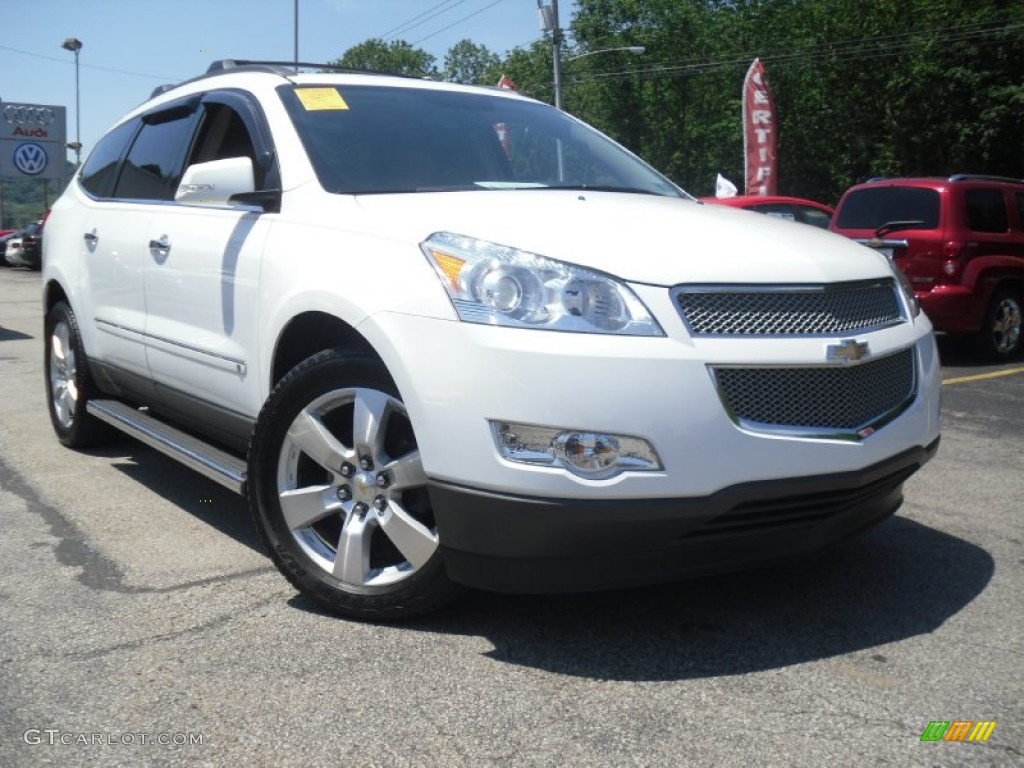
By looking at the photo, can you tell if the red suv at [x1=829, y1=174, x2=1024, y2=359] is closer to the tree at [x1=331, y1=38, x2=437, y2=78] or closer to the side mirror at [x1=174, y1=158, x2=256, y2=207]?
the side mirror at [x1=174, y1=158, x2=256, y2=207]

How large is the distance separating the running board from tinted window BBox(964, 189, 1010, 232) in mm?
8008

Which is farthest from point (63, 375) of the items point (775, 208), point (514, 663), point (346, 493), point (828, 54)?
point (828, 54)

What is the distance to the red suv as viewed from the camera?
32.0 feet

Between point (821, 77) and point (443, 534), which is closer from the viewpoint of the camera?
point (443, 534)

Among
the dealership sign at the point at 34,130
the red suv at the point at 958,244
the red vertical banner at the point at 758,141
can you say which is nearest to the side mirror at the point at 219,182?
the red suv at the point at 958,244

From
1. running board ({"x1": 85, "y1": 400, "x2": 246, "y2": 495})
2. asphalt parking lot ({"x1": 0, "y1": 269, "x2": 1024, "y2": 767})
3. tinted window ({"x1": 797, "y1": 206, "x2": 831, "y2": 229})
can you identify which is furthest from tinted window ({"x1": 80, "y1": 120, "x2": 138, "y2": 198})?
tinted window ({"x1": 797, "y1": 206, "x2": 831, "y2": 229})

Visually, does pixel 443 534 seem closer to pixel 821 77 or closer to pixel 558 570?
pixel 558 570

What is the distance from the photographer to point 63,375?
5789mm

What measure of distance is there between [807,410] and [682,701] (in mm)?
844

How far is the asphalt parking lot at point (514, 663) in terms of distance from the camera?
249 centimetres

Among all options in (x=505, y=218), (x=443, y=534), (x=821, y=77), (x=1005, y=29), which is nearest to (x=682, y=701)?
(x=443, y=534)

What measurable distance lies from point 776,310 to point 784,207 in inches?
434

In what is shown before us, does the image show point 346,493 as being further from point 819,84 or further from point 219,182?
point 819,84

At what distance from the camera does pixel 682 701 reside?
2697 millimetres
